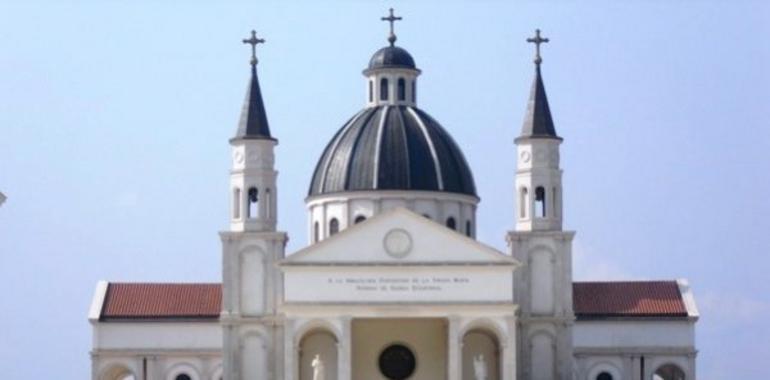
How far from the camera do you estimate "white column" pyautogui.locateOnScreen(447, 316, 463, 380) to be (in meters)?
102

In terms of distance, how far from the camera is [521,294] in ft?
353

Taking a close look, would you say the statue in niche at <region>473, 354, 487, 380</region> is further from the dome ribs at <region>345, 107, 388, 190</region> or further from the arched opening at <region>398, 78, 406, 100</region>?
the arched opening at <region>398, 78, 406, 100</region>

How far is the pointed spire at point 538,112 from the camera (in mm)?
108875

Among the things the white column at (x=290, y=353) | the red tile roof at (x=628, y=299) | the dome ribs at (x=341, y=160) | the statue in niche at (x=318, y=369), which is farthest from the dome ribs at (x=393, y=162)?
the white column at (x=290, y=353)

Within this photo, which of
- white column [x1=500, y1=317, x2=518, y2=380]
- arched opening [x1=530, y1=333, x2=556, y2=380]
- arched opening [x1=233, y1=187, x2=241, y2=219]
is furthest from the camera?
arched opening [x1=233, y1=187, x2=241, y2=219]

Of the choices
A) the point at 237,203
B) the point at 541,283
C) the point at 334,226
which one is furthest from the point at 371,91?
the point at 541,283

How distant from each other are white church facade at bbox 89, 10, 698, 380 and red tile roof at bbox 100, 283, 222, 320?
0.08 meters

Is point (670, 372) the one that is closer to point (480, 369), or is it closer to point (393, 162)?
point (480, 369)

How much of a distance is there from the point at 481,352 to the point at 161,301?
1503 centimetres

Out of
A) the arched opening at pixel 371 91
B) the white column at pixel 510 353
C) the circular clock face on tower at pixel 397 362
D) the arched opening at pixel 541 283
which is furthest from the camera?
the arched opening at pixel 371 91

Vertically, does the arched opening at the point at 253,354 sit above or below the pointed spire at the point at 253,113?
below

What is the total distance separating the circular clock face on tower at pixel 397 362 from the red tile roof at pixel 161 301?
8.63m

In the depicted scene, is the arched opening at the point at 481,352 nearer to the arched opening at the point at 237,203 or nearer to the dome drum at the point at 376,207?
the dome drum at the point at 376,207

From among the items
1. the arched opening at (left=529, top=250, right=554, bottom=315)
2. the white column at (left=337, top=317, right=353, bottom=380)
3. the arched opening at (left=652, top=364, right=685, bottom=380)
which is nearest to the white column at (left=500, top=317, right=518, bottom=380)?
the arched opening at (left=529, top=250, right=554, bottom=315)
